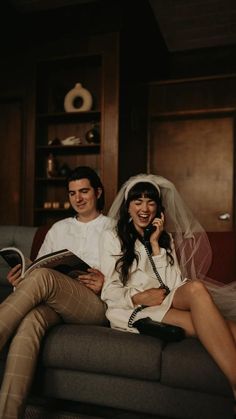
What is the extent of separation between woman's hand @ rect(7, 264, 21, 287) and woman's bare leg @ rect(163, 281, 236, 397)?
0.80 metres

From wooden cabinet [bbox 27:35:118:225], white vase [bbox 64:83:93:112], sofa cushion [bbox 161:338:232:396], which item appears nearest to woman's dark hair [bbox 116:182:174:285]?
sofa cushion [bbox 161:338:232:396]

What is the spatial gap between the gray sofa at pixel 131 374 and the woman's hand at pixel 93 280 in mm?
258

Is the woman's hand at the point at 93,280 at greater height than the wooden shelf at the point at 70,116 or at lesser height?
lesser

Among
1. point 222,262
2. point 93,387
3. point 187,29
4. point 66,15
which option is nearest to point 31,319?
point 93,387

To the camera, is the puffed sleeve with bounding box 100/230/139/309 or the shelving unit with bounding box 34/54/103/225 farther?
the shelving unit with bounding box 34/54/103/225

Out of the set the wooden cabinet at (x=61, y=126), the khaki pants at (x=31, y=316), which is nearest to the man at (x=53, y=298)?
the khaki pants at (x=31, y=316)

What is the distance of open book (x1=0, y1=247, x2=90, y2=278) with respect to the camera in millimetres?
2021

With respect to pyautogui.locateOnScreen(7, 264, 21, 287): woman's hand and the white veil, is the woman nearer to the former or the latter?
the white veil

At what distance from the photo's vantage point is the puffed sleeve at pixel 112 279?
6.58 ft

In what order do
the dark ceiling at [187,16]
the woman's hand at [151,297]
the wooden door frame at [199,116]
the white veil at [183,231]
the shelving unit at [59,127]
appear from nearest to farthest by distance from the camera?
the woman's hand at [151,297]
the white veil at [183,231]
the dark ceiling at [187,16]
the shelving unit at [59,127]
the wooden door frame at [199,116]

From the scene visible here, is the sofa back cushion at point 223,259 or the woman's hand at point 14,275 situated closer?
the woman's hand at point 14,275

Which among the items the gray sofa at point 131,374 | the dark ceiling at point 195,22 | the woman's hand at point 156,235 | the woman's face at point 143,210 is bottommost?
the gray sofa at point 131,374

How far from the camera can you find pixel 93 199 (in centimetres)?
254

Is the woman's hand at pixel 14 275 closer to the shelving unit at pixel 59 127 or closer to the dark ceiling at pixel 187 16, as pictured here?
the shelving unit at pixel 59 127
